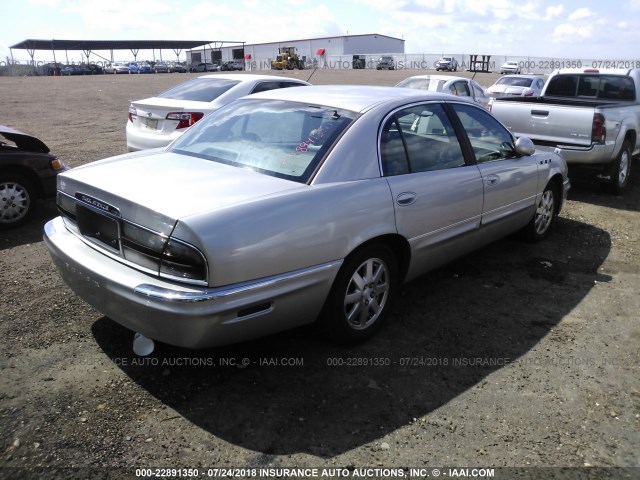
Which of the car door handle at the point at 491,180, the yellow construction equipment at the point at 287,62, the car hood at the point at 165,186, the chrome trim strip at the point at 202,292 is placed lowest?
the chrome trim strip at the point at 202,292

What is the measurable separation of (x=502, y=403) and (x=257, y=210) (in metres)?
1.79

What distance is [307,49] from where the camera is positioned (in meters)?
94.9

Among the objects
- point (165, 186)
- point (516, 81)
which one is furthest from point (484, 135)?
point (516, 81)

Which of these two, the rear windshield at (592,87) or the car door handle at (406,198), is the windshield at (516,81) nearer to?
the rear windshield at (592,87)

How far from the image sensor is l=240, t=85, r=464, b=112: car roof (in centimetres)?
372

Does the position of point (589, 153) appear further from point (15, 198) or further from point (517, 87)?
point (517, 87)

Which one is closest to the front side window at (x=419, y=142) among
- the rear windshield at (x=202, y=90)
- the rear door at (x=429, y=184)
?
the rear door at (x=429, y=184)

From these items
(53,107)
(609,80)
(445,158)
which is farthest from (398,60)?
(445,158)

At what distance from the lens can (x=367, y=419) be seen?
287cm

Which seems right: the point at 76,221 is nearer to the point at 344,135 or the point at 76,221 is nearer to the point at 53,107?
the point at 344,135

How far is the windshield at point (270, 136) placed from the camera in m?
3.32

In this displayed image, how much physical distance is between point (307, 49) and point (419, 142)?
96.9 meters

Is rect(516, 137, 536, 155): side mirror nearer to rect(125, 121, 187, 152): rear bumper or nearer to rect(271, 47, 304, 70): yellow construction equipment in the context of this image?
rect(125, 121, 187, 152): rear bumper

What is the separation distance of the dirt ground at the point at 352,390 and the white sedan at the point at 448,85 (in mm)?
8635
